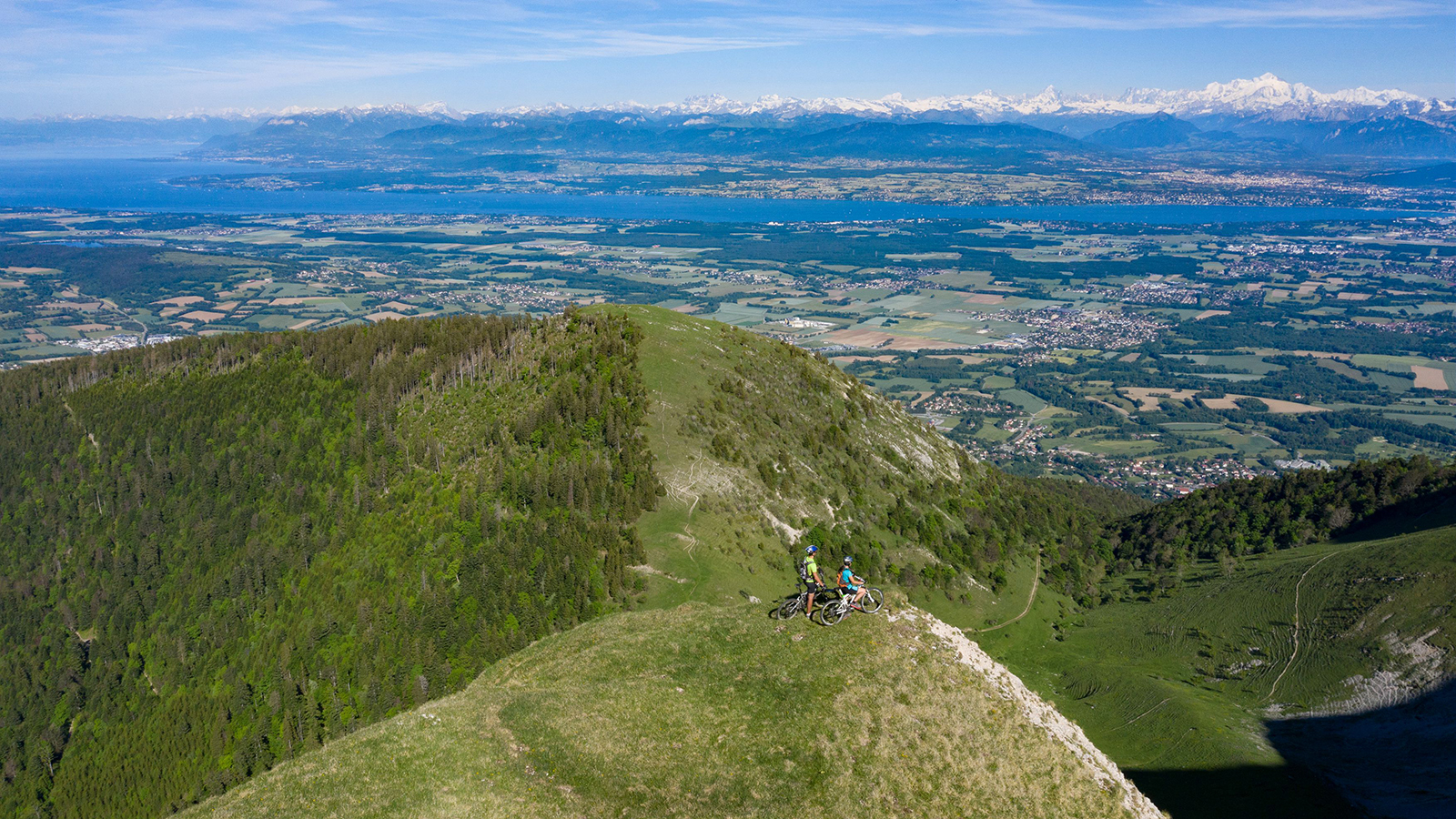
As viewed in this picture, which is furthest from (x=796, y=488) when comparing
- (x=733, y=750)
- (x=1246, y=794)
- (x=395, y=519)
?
(x=733, y=750)

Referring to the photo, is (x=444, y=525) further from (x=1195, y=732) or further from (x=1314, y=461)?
(x=1314, y=461)

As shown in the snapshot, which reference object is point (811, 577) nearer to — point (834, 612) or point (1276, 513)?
point (834, 612)

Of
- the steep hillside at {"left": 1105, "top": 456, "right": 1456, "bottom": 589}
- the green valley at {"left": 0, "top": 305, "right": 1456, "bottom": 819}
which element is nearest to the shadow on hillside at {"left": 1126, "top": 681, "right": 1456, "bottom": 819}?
the green valley at {"left": 0, "top": 305, "right": 1456, "bottom": 819}

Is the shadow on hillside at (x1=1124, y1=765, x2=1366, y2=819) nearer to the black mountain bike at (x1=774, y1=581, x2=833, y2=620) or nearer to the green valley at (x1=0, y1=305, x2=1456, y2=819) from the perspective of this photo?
the green valley at (x1=0, y1=305, x2=1456, y2=819)

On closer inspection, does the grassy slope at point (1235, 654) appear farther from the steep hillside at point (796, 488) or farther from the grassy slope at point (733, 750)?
the grassy slope at point (733, 750)

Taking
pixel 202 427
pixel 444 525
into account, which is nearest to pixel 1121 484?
pixel 444 525
